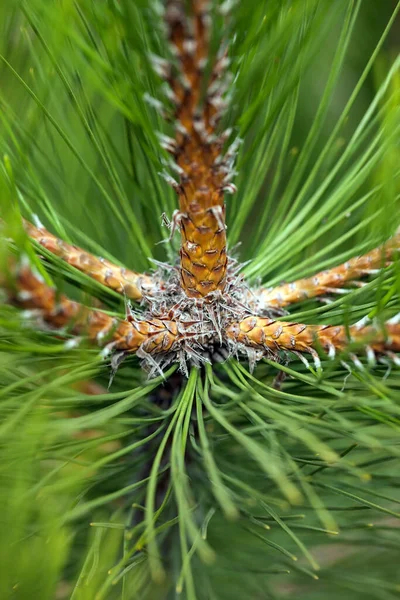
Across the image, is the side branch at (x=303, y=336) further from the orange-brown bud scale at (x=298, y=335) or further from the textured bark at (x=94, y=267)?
the textured bark at (x=94, y=267)

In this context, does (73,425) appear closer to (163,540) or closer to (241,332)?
(241,332)

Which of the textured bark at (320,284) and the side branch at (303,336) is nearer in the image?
the side branch at (303,336)

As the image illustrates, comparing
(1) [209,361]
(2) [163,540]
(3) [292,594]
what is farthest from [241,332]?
(3) [292,594]

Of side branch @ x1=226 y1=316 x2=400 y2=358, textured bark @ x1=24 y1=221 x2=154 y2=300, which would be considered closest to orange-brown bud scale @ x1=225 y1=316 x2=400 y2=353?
side branch @ x1=226 y1=316 x2=400 y2=358

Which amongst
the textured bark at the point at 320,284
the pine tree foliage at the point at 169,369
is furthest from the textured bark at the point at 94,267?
the textured bark at the point at 320,284

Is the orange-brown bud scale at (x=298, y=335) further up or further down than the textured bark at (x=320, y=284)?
further down
